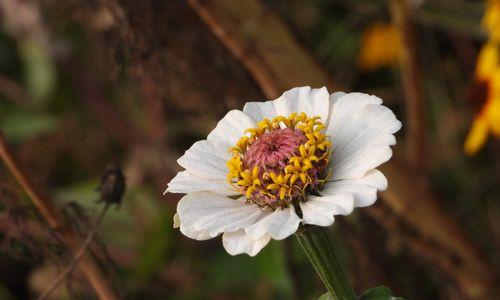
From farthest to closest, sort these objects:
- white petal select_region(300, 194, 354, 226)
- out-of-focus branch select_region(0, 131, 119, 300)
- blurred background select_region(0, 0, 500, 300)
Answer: blurred background select_region(0, 0, 500, 300) → out-of-focus branch select_region(0, 131, 119, 300) → white petal select_region(300, 194, 354, 226)

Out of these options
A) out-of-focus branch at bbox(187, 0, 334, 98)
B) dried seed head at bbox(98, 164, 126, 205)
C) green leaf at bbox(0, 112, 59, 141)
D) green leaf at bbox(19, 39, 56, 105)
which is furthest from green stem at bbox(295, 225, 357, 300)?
green leaf at bbox(19, 39, 56, 105)

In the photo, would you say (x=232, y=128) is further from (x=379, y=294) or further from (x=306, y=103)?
(x=379, y=294)

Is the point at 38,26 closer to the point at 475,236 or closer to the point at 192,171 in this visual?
the point at 475,236

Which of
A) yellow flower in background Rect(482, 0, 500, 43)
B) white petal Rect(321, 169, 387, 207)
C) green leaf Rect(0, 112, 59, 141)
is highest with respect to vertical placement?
white petal Rect(321, 169, 387, 207)

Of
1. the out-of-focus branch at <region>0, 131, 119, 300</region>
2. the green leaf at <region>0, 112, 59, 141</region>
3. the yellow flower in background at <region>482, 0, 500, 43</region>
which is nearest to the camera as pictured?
the out-of-focus branch at <region>0, 131, 119, 300</region>

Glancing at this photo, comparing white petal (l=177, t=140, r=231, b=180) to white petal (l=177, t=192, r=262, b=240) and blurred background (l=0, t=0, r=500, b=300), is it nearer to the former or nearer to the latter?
white petal (l=177, t=192, r=262, b=240)

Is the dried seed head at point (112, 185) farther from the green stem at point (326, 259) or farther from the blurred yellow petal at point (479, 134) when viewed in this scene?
the blurred yellow petal at point (479, 134)
